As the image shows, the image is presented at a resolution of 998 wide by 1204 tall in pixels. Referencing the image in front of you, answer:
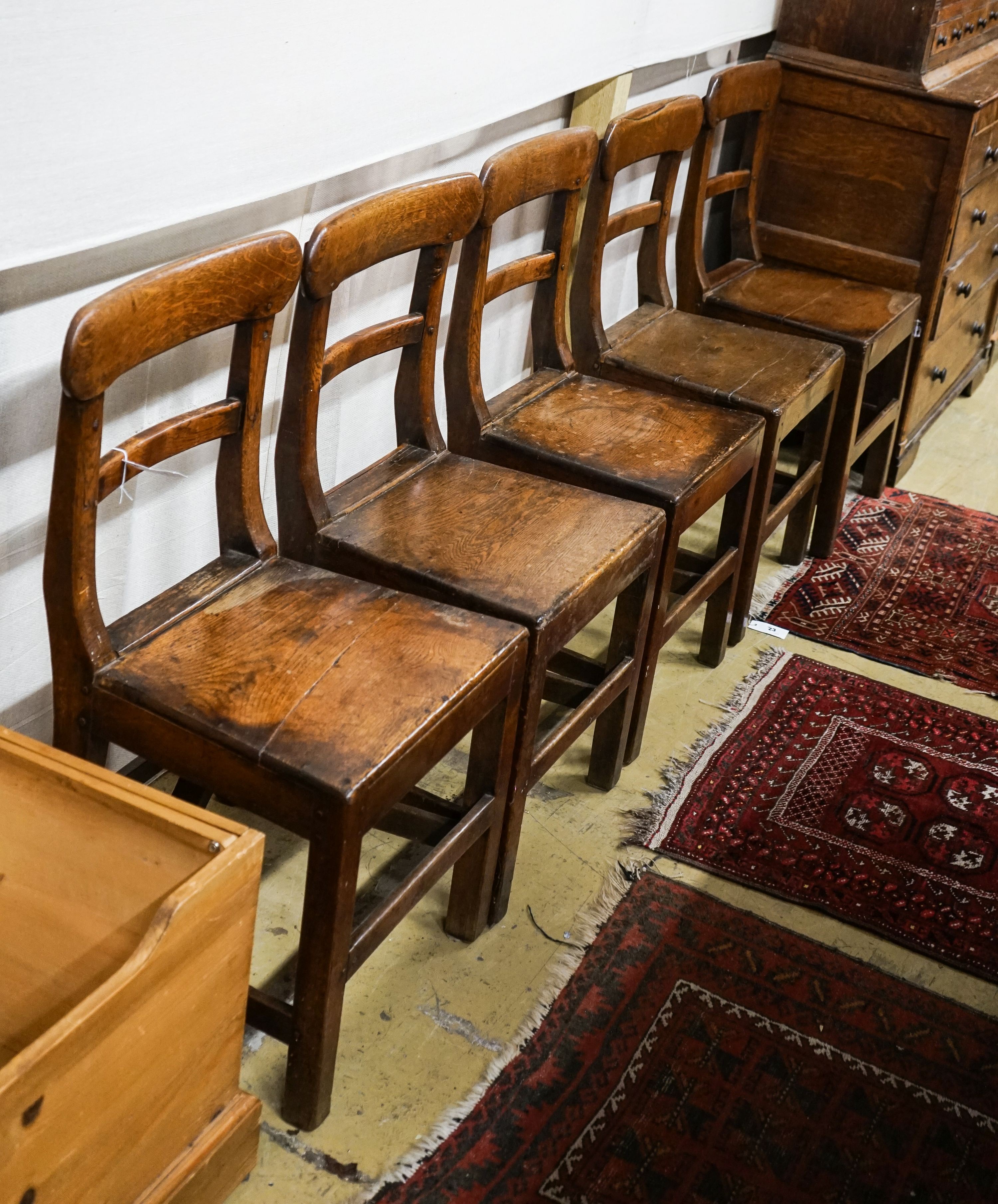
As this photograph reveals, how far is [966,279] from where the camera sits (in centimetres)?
366

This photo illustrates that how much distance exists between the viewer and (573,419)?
7.85 feet

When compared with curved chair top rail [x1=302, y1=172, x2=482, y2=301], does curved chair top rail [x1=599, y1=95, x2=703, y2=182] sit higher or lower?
higher

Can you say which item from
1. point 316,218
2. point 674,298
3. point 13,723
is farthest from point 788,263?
point 13,723

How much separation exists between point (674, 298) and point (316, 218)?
178cm

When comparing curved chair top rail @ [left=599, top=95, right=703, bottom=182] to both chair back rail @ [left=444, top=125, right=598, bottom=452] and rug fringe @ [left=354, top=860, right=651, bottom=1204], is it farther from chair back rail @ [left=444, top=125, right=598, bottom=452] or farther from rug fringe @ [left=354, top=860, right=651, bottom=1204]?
rug fringe @ [left=354, top=860, right=651, bottom=1204]

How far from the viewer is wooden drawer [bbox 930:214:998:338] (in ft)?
11.4

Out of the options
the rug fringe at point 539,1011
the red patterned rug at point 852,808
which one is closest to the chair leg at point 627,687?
the red patterned rug at point 852,808

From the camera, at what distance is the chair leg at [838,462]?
297 cm

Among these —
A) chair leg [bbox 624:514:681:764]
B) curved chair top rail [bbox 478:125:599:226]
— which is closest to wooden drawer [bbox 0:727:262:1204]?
chair leg [bbox 624:514:681:764]

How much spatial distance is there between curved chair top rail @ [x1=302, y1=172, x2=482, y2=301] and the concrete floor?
85 centimetres

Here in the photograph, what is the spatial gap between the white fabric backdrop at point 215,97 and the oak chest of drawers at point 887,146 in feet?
4.01

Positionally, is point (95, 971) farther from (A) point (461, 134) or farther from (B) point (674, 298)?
(B) point (674, 298)

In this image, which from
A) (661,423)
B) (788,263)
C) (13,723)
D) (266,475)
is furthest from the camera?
(788,263)

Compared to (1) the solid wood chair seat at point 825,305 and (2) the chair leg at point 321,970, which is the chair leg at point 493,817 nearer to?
(2) the chair leg at point 321,970
